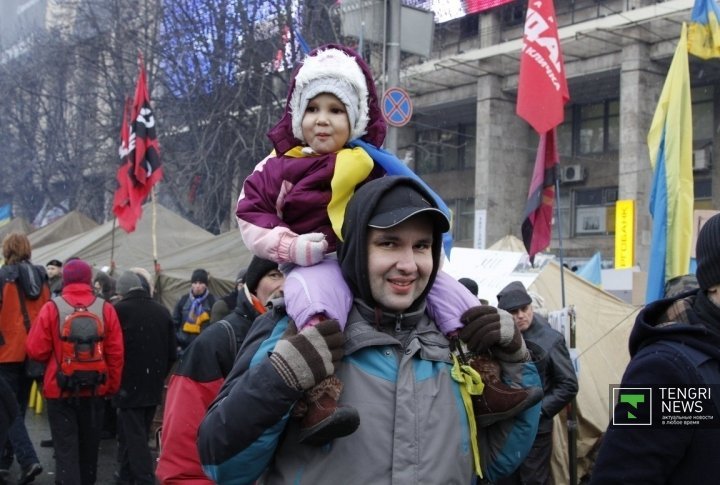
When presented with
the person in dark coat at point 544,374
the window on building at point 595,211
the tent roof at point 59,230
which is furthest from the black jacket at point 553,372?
the window on building at point 595,211

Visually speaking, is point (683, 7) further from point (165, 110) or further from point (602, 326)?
point (602, 326)

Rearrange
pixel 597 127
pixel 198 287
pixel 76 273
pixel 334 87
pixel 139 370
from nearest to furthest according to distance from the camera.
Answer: pixel 334 87
pixel 76 273
pixel 139 370
pixel 198 287
pixel 597 127

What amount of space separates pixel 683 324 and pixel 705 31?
673 cm

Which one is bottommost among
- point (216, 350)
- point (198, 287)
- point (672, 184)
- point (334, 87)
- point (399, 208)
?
point (198, 287)

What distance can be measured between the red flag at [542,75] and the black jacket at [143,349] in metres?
3.93

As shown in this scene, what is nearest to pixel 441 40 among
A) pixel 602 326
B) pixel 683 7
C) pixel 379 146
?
pixel 683 7

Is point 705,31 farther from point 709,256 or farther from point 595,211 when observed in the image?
point 595,211

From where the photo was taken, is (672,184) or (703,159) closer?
(672,184)

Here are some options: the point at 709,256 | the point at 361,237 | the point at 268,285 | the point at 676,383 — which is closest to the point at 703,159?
the point at 268,285

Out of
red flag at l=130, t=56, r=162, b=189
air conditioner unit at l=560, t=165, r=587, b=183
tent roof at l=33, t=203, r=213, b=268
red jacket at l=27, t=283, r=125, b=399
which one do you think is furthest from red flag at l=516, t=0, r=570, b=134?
air conditioner unit at l=560, t=165, r=587, b=183

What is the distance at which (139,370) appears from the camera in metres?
7.85

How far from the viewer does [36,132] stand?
35344 millimetres

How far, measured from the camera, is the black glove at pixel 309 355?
2.21 m

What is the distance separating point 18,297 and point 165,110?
16270 millimetres
